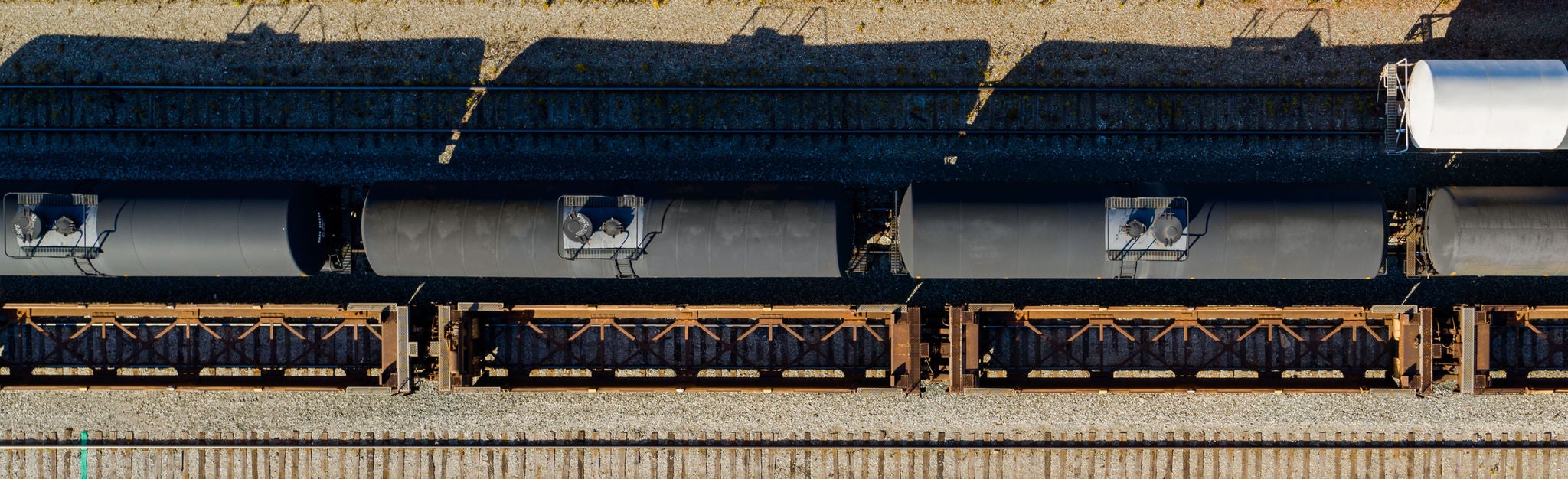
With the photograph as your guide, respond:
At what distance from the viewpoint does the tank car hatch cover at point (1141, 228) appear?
13664 mm

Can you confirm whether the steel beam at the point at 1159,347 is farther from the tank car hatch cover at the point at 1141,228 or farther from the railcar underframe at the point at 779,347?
the tank car hatch cover at the point at 1141,228

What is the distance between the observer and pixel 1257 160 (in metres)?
16.2

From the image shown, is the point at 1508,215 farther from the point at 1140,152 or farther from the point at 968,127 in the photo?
the point at 968,127

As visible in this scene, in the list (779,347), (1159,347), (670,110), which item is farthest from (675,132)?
(1159,347)

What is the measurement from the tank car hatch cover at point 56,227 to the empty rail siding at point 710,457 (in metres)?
5.09

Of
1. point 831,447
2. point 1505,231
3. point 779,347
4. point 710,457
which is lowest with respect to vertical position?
point 710,457

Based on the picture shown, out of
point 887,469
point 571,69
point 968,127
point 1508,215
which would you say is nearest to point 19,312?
point 571,69

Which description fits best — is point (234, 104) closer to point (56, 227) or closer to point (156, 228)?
point (156, 228)

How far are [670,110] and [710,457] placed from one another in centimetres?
754

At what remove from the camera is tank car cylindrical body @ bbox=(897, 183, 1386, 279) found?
547 inches

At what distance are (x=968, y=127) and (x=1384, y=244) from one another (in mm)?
7604

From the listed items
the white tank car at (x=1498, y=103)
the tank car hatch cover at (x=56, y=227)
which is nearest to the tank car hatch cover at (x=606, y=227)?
the tank car hatch cover at (x=56, y=227)

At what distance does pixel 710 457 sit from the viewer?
17.4 m

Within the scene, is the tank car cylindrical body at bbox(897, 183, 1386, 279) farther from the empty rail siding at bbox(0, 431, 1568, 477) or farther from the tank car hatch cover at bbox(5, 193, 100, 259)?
the tank car hatch cover at bbox(5, 193, 100, 259)
